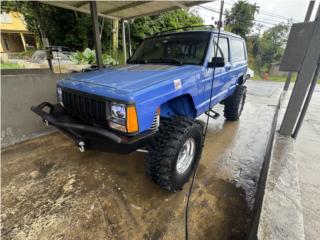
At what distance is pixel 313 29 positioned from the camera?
209 cm

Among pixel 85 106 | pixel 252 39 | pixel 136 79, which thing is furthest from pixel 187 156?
pixel 252 39

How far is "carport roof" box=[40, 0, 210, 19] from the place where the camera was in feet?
12.6

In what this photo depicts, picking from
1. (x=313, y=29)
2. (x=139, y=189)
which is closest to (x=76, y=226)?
(x=139, y=189)

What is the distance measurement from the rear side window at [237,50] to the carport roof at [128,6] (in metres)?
1.10

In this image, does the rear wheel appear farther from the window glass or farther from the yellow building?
the yellow building

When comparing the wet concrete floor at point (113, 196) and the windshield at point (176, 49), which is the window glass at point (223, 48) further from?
the wet concrete floor at point (113, 196)

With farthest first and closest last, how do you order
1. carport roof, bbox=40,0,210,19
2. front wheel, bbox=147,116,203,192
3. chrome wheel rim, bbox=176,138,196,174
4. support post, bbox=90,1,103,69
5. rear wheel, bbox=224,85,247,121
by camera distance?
rear wheel, bbox=224,85,247,121
carport roof, bbox=40,0,210,19
support post, bbox=90,1,103,69
chrome wheel rim, bbox=176,138,196,174
front wheel, bbox=147,116,203,192

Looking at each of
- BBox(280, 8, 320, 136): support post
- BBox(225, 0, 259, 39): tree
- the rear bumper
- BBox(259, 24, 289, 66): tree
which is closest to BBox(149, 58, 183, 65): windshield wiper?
the rear bumper

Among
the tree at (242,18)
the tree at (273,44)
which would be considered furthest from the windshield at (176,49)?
the tree at (273,44)

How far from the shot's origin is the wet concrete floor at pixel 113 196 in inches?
70.0

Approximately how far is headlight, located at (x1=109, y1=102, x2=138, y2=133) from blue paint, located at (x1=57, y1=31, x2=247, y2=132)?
52 mm

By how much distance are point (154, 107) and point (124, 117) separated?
0.34 meters

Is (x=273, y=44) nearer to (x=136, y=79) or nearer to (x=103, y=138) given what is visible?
(x=136, y=79)

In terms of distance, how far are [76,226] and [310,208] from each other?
8.20 ft
